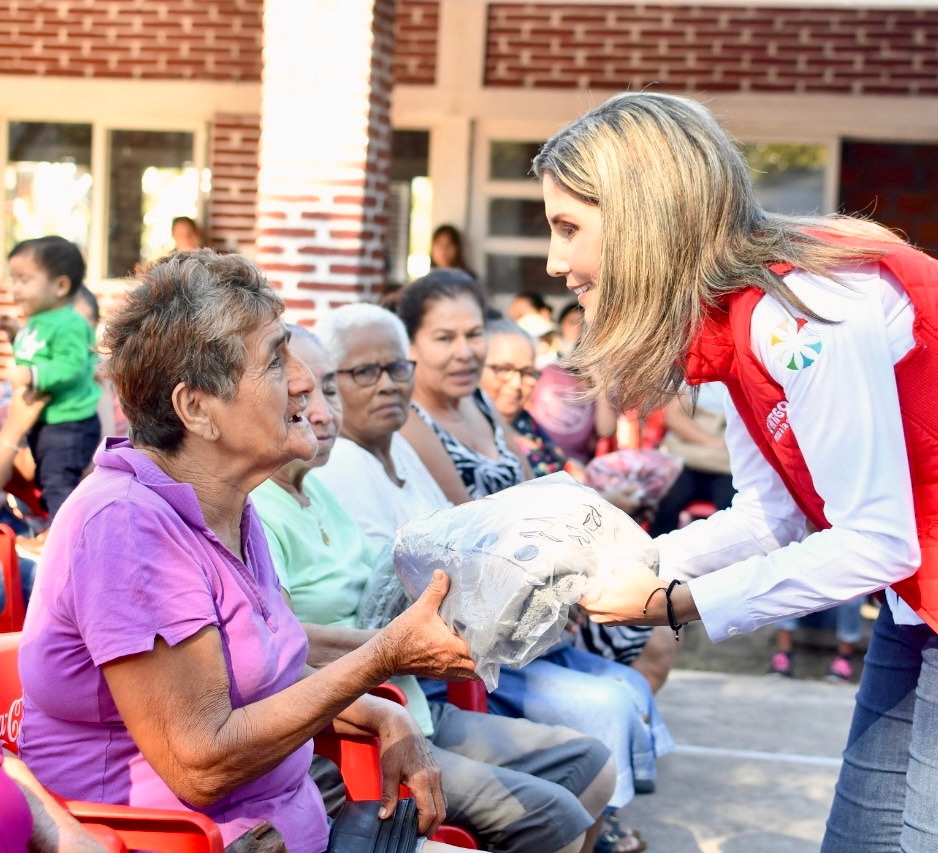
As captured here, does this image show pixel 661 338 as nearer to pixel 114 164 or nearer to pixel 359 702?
pixel 359 702

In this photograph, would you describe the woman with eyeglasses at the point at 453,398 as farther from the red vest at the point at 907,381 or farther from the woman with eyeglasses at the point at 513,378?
the red vest at the point at 907,381

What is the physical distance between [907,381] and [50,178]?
10383 millimetres

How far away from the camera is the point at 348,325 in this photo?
12.9ft

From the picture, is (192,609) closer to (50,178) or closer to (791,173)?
(791,173)

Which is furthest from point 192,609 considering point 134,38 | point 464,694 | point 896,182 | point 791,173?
point 896,182

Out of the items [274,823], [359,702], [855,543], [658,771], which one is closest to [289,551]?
[359,702]

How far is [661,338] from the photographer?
84.6 inches

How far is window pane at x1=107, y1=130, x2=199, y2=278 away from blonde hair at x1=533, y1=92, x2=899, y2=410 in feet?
30.8

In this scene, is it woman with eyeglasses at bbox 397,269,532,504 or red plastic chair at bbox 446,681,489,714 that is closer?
red plastic chair at bbox 446,681,489,714

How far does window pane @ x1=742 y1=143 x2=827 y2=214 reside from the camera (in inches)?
424

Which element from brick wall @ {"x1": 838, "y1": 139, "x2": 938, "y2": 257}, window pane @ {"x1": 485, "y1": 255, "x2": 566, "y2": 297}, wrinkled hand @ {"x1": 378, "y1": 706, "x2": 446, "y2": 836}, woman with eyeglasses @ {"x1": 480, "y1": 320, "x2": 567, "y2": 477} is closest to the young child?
woman with eyeglasses @ {"x1": 480, "y1": 320, "x2": 567, "y2": 477}

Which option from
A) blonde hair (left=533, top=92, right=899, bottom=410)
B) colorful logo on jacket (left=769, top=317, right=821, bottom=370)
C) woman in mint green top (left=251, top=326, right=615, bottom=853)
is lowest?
woman in mint green top (left=251, top=326, right=615, bottom=853)

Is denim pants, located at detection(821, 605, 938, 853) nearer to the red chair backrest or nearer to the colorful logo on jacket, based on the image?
the colorful logo on jacket

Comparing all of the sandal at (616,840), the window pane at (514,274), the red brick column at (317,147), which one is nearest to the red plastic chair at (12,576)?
the sandal at (616,840)
